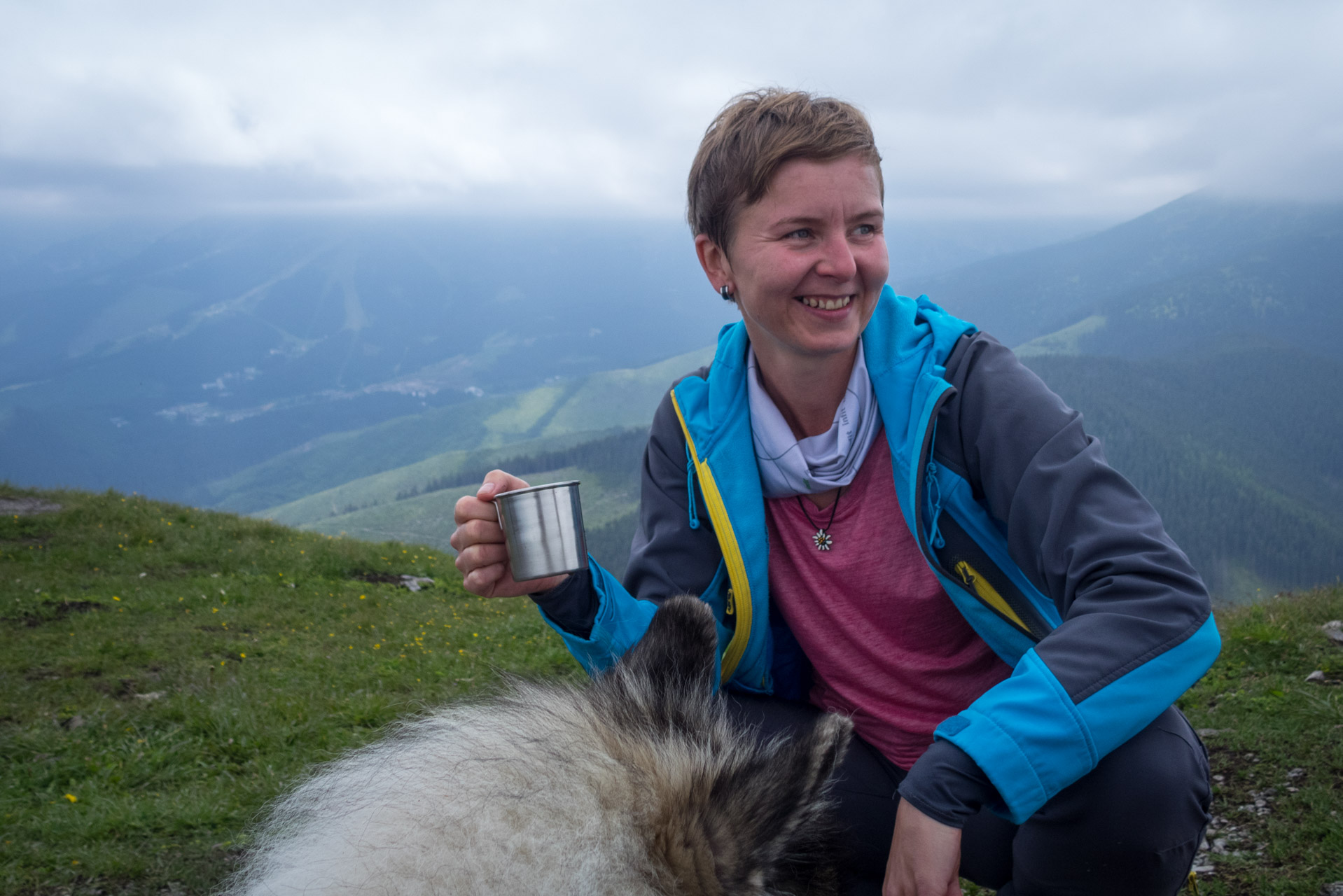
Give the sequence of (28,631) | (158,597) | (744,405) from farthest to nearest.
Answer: (158,597)
(28,631)
(744,405)

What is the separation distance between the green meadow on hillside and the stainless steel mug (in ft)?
6.39

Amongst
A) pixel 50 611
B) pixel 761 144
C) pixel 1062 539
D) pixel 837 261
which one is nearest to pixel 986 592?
pixel 1062 539

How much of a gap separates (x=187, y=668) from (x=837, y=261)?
6.23 m

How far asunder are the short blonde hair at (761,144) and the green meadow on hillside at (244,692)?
248 centimetres

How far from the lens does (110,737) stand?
16.4 ft

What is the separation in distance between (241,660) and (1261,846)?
6820 millimetres

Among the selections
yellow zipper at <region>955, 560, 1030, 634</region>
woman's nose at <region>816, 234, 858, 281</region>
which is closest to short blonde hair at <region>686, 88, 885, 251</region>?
woman's nose at <region>816, 234, 858, 281</region>

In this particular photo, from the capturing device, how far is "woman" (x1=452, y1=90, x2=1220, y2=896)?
1.74 metres

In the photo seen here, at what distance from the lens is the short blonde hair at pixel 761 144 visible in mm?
2484

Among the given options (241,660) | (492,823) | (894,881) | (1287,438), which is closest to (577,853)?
(492,823)

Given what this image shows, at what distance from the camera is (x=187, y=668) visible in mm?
6410

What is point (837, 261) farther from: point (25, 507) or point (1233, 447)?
point (1233, 447)

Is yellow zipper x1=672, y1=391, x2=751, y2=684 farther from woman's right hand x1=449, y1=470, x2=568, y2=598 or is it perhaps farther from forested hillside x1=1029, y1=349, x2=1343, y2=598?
forested hillside x1=1029, y1=349, x2=1343, y2=598

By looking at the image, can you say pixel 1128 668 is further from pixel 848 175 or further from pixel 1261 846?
pixel 1261 846
